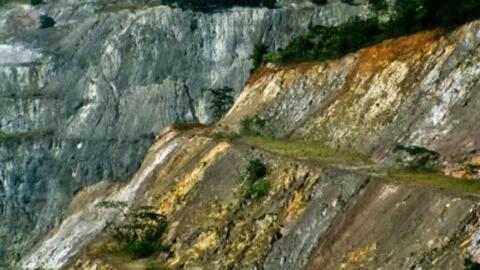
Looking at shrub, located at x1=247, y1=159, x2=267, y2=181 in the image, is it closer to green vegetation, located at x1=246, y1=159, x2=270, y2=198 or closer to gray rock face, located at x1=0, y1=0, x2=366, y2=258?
green vegetation, located at x1=246, y1=159, x2=270, y2=198

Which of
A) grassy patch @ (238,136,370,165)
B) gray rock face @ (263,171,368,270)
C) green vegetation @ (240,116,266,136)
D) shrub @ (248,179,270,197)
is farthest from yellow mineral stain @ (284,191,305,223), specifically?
green vegetation @ (240,116,266,136)

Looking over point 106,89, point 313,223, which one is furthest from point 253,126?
point 106,89

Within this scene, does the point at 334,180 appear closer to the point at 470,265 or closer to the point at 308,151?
the point at 308,151

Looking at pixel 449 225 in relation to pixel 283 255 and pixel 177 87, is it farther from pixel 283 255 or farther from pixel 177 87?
pixel 177 87

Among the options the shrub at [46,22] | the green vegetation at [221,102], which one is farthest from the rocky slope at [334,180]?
the shrub at [46,22]

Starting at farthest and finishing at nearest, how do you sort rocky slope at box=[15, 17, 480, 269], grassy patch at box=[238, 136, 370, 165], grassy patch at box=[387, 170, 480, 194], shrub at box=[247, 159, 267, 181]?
1. shrub at box=[247, 159, 267, 181]
2. grassy patch at box=[238, 136, 370, 165]
3. grassy patch at box=[387, 170, 480, 194]
4. rocky slope at box=[15, 17, 480, 269]

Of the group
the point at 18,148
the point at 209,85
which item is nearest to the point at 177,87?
the point at 209,85

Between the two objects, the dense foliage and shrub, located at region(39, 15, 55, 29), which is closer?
the dense foliage
